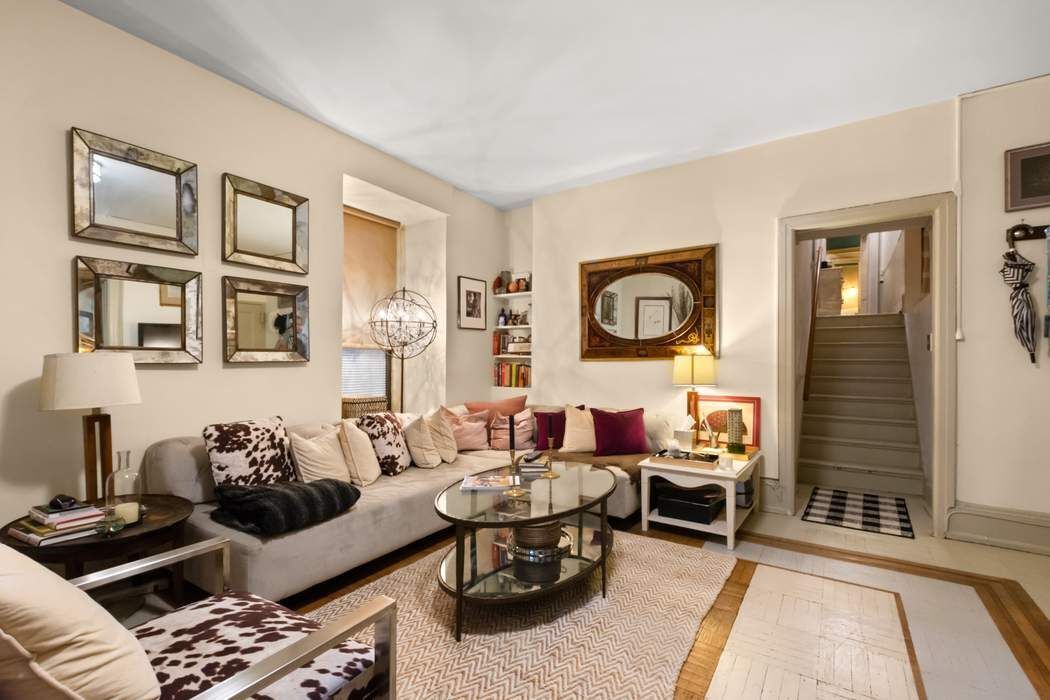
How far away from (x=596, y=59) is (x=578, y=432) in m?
2.63

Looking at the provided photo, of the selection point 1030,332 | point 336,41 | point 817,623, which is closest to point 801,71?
point 1030,332

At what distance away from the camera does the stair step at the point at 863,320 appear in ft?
18.9

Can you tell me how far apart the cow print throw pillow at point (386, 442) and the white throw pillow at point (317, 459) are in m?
0.29

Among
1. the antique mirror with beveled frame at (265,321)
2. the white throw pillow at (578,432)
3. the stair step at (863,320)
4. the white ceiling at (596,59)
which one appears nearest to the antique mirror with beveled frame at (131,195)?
the antique mirror with beveled frame at (265,321)

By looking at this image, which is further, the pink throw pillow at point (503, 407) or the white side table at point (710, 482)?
the pink throw pillow at point (503, 407)

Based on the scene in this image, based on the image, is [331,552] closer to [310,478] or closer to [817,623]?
[310,478]

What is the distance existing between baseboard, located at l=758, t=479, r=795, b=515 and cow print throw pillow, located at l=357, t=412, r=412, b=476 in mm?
2727

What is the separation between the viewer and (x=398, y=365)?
481 cm

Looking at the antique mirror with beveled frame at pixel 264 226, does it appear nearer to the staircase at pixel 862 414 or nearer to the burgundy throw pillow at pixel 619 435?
the burgundy throw pillow at pixel 619 435

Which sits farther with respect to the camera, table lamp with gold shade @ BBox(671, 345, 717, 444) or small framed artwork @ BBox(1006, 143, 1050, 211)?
table lamp with gold shade @ BBox(671, 345, 717, 444)

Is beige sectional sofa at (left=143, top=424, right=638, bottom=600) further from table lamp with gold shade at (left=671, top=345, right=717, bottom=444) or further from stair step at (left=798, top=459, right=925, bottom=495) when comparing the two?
stair step at (left=798, top=459, right=925, bottom=495)

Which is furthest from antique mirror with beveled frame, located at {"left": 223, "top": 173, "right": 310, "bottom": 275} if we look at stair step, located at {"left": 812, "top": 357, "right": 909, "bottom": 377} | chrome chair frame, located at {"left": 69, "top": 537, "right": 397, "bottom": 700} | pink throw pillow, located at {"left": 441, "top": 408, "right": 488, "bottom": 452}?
stair step, located at {"left": 812, "top": 357, "right": 909, "bottom": 377}

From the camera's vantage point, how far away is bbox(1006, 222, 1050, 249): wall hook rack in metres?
2.91

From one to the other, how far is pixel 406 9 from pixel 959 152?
11.5 ft
